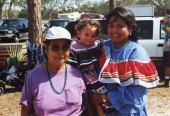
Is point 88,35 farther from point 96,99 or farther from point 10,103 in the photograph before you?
point 10,103

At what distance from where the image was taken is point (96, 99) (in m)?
2.35

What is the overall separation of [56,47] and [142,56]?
2.22 feet

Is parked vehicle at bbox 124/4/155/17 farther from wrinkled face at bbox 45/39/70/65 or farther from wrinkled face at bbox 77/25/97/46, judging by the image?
wrinkled face at bbox 45/39/70/65

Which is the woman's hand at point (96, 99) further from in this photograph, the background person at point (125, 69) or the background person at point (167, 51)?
the background person at point (167, 51)

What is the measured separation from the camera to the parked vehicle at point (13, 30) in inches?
789

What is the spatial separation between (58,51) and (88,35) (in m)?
0.33

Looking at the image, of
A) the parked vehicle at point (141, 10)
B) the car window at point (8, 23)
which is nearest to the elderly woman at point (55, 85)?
the parked vehicle at point (141, 10)

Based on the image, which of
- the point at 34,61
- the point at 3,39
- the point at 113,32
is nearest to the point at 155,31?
the point at 34,61

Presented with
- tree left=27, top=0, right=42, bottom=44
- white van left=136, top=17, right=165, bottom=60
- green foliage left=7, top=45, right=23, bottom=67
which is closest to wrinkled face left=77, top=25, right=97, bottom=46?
tree left=27, top=0, right=42, bottom=44

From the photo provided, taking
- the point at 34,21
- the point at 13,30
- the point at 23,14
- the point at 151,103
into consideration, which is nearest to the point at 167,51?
the point at 151,103

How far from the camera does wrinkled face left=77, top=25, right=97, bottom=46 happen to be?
2480 mm

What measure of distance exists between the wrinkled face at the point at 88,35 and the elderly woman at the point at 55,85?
178mm

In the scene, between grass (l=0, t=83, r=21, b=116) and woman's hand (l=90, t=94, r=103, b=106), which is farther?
grass (l=0, t=83, r=21, b=116)

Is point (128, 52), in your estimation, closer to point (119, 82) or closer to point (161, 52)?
point (119, 82)
